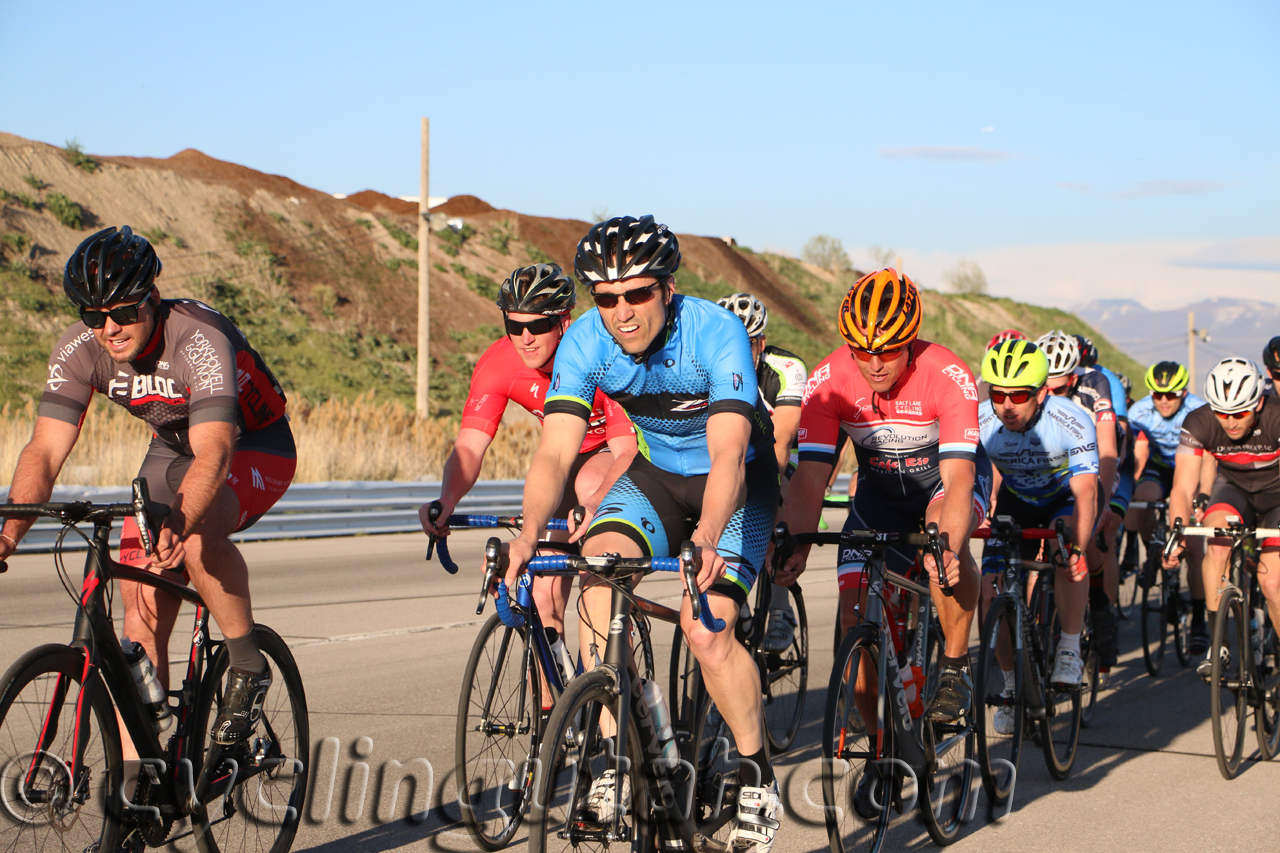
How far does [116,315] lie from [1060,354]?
673 cm

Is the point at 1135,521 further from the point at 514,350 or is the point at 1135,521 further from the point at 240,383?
the point at 240,383

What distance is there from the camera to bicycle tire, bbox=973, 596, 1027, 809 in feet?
18.5

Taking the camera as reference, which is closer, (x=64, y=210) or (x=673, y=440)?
(x=673, y=440)

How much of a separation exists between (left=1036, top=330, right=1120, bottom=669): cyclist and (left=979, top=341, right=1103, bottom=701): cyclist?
0.21m

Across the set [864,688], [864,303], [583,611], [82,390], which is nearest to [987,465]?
[864,303]

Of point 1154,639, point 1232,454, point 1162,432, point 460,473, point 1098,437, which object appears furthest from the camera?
point 1162,432

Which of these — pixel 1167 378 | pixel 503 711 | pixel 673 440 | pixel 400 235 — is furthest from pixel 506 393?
pixel 400 235

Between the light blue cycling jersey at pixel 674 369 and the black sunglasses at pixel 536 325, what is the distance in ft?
3.61

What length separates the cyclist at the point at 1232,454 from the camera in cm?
720

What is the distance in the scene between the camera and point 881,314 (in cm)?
542

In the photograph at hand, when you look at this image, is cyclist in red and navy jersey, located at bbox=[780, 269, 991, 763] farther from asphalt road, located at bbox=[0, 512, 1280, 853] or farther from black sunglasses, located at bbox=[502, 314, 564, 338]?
black sunglasses, located at bbox=[502, 314, 564, 338]

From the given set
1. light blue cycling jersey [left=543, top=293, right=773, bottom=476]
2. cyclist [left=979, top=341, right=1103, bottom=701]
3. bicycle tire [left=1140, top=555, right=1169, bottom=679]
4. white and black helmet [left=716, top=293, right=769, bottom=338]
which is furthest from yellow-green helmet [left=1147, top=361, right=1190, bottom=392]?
light blue cycling jersey [left=543, top=293, right=773, bottom=476]

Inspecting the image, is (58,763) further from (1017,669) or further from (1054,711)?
(1054,711)

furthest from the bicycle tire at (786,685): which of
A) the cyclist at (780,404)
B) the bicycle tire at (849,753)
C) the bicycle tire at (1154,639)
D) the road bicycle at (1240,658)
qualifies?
the bicycle tire at (1154,639)
